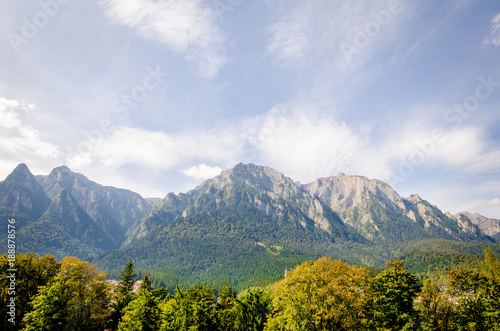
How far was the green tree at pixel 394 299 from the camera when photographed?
37.0 metres

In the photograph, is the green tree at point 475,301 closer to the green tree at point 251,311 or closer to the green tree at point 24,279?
the green tree at point 251,311

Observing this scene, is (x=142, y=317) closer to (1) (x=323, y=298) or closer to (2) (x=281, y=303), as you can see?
(2) (x=281, y=303)

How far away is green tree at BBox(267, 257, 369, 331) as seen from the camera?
90.6 ft

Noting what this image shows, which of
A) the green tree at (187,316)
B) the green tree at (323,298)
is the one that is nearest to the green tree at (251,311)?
the green tree at (187,316)

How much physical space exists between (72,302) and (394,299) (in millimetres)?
55191

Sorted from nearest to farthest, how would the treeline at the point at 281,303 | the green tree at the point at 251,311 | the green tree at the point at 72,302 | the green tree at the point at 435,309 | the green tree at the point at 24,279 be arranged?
1. the treeline at the point at 281,303
2. the green tree at the point at 72,302
3. the green tree at the point at 24,279
4. the green tree at the point at 435,309
5. the green tree at the point at 251,311

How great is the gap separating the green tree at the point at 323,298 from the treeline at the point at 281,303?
110 millimetres

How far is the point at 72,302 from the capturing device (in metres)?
39.6

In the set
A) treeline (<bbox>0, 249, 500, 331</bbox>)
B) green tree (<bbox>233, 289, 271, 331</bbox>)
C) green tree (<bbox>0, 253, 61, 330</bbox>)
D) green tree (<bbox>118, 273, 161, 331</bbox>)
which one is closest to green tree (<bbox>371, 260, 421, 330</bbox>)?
treeline (<bbox>0, 249, 500, 331</bbox>)

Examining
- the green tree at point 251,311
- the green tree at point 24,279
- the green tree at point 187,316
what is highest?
the green tree at point 24,279

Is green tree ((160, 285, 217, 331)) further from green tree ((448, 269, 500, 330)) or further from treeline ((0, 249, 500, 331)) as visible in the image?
green tree ((448, 269, 500, 330))

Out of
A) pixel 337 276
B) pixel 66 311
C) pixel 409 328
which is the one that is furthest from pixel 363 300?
pixel 66 311

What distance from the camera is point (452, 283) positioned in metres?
41.9

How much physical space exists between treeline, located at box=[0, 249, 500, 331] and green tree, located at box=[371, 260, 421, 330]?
0.47 ft
